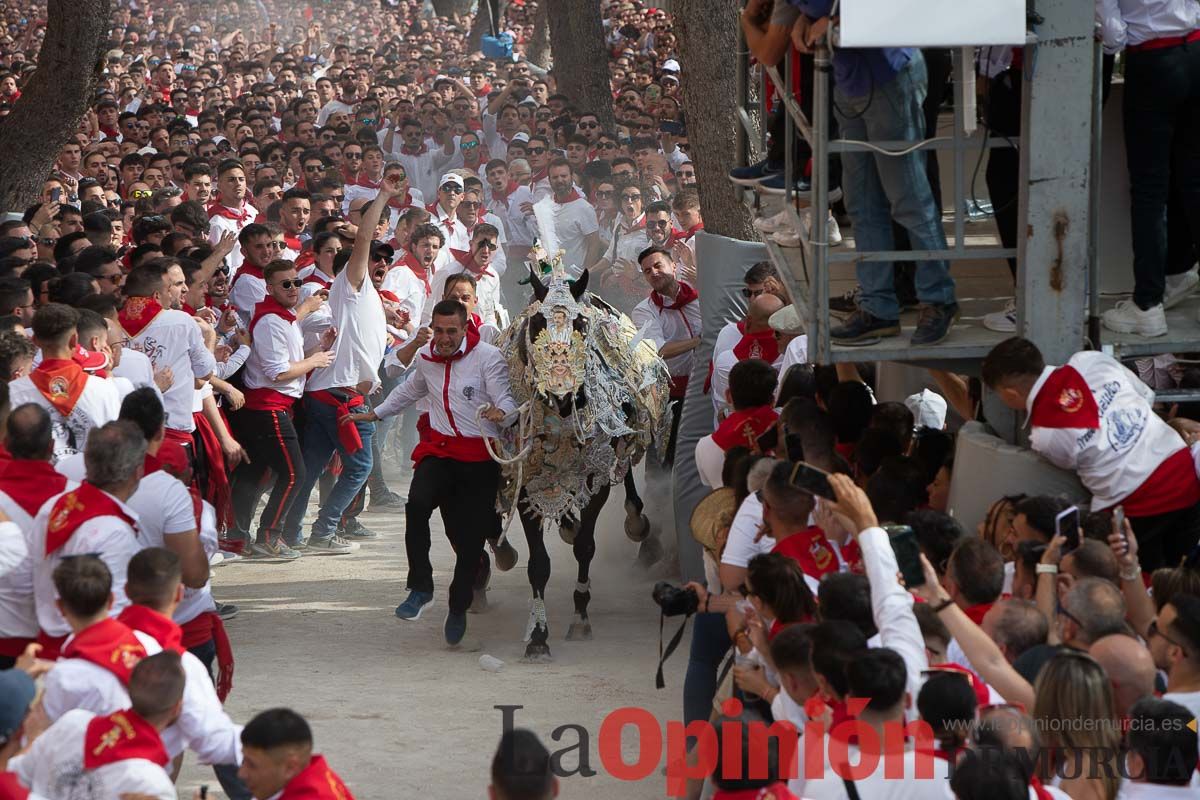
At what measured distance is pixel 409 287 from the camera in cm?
1176

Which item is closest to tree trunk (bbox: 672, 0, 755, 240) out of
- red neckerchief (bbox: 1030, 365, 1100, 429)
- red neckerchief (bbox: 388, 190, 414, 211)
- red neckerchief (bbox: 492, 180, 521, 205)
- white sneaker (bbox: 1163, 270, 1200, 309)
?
white sneaker (bbox: 1163, 270, 1200, 309)

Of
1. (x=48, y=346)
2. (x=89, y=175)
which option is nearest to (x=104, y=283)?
(x=48, y=346)

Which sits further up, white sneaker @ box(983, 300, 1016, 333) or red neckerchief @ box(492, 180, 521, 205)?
red neckerchief @ box(492, 180, 521, 205)

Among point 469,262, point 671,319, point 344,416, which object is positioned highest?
point 469,262

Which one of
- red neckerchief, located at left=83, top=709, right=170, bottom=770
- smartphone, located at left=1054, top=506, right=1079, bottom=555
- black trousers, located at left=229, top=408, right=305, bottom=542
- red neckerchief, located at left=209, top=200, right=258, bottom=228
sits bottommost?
black trousers, located at left=229, top=408, right=305, bottom=542

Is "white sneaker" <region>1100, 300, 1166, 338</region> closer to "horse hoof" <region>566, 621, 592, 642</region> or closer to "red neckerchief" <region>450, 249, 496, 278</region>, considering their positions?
"horse hoof" <region>566, 621, 592, 642</region>

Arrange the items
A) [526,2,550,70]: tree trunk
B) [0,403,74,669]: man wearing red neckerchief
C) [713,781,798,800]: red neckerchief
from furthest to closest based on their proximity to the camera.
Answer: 1. [526,2,550,70]: tree trunk
2. [0,403,74,669]: man wearing red neckerchief
3. [713,781,798,800]: red neckerchief

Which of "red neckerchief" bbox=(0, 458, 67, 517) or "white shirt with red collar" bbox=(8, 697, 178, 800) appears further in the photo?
"red neckerchief" bbox=(0, 458, 67, 517)

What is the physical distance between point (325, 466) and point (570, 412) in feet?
10.1

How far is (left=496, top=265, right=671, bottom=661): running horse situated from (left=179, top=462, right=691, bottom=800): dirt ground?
402 millimetres

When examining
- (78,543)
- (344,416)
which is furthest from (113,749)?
(344,416)

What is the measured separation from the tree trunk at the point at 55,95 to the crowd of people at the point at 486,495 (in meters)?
0.45

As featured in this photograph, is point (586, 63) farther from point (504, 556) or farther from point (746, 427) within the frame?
point (746, 427)

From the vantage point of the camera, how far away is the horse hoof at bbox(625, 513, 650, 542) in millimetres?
9805
